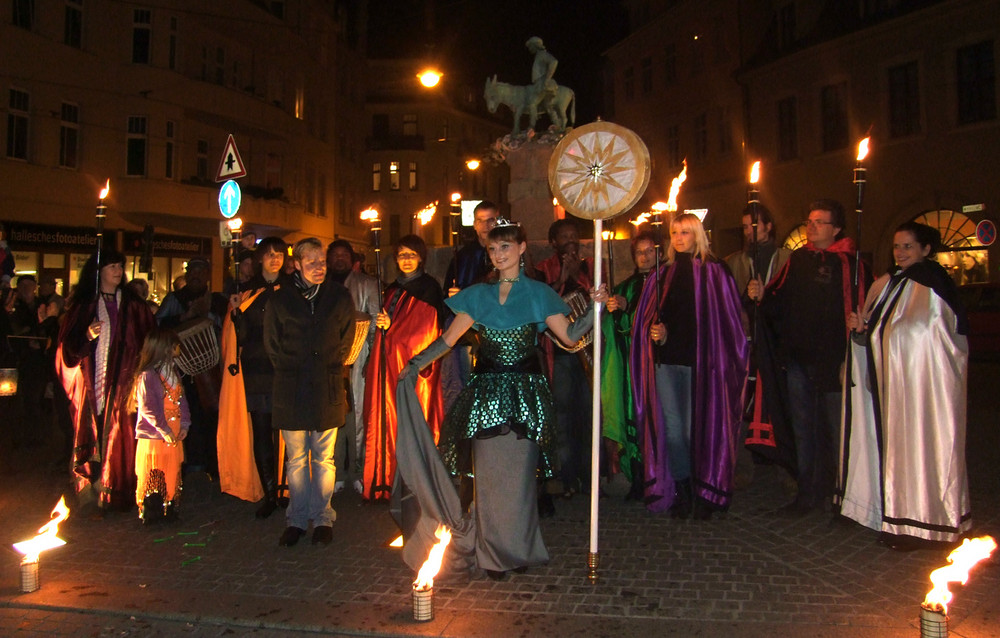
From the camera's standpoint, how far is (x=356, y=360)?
7004 millimetres

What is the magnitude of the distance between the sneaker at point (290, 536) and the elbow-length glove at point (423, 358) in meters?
1.44

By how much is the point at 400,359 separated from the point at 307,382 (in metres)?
1.11

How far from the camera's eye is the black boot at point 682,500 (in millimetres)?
6125

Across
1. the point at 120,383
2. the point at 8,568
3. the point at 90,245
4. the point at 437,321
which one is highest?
the point at 90,245

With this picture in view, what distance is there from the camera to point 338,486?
23.2 feet

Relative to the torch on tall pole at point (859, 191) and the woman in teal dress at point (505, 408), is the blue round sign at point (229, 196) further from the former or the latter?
the torch on tall pole at point (859, 191)

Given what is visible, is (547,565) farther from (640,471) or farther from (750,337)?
(750,337)

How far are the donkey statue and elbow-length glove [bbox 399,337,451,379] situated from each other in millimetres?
7149

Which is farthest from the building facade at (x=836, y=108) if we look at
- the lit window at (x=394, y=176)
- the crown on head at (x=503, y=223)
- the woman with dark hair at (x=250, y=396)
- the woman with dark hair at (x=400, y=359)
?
the lit window at (x=394, y=176)

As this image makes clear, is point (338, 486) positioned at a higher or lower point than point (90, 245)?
lower

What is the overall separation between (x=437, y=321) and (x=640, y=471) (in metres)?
1.88

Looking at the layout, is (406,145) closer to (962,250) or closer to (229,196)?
(962,250)

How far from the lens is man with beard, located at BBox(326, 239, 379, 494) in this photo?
22.7ft

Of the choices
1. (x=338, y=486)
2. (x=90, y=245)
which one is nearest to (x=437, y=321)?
(x=338, y=486)
